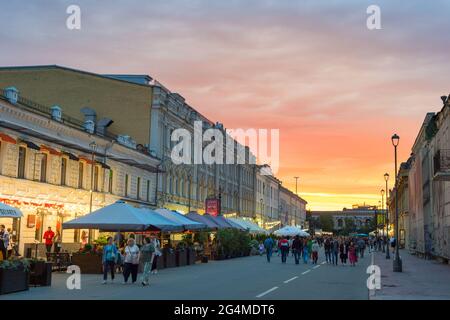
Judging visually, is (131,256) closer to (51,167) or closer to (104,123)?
(51,167)

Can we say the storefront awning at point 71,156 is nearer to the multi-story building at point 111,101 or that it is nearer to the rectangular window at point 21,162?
the rectangular window at point 21,162

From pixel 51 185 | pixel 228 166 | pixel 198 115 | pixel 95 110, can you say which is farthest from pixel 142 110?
pixel 228 166

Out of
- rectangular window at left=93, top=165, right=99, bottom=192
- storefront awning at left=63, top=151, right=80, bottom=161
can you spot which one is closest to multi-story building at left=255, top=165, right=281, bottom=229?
rectangular window at left=93, top=165, right=99, bottom=192

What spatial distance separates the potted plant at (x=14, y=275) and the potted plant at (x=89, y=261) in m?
7.69

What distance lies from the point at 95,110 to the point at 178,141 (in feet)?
28.7

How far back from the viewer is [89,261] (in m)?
26.2

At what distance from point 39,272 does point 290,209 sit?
11600 cm

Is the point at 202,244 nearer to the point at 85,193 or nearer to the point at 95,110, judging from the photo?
the point at 85,193

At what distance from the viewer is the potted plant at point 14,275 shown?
17156mm

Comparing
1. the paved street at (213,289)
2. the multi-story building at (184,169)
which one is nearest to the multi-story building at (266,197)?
the multi-story building at (184,169)

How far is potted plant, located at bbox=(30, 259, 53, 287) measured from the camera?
19.6 meters

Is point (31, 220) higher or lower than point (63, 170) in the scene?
lower

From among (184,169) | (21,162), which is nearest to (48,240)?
(21,162)

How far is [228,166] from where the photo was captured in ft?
255
